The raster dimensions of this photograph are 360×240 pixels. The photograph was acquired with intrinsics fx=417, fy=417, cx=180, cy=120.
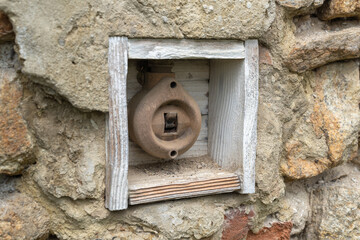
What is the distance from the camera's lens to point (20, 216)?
1153mm

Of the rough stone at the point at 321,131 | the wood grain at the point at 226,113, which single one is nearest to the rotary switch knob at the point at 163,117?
the wood grain at the point at 226,113

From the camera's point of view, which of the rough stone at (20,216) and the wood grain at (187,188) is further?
the wood grain at (187,188)

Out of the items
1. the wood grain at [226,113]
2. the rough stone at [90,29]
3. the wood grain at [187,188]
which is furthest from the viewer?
the wood grain at [226,113]

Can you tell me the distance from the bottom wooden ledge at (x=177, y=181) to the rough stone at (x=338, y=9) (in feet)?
2.09

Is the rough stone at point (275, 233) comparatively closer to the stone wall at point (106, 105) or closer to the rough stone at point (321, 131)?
the stone wall at point (106, 105)

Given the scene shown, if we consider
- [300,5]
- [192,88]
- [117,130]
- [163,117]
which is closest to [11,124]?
[117,130]

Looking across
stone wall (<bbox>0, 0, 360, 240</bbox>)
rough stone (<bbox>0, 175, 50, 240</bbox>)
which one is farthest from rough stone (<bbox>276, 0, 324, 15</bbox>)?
rough stone (<bbox>0, 175, 50, 240</bbox>)

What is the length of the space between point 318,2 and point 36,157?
1.01 meters

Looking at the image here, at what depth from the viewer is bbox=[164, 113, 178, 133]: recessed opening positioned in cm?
138

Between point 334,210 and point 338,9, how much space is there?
0.73 metres

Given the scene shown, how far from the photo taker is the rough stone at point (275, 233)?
1501 mm

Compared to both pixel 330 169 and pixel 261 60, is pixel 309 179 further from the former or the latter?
pixel 261 60

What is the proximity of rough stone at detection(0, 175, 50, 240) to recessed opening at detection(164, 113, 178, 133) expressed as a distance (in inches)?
18.3

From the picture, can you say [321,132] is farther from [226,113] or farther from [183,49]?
[183,49]
